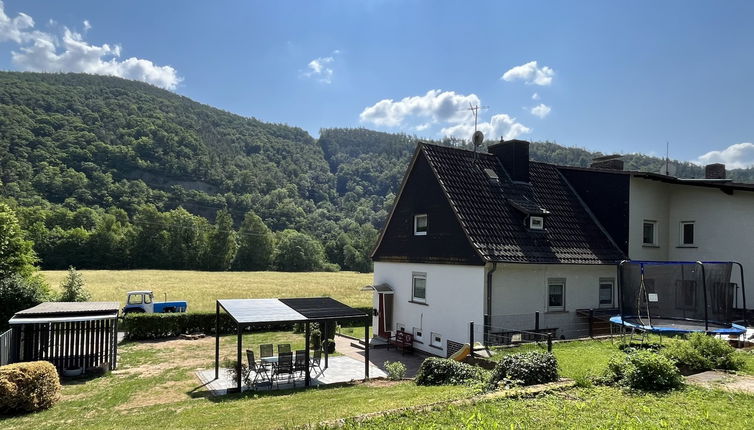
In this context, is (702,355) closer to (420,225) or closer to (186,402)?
(420,225)

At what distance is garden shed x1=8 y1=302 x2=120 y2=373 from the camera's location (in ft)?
53.1

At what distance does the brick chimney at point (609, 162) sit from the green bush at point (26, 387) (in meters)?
24.1

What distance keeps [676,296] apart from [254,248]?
305 ft

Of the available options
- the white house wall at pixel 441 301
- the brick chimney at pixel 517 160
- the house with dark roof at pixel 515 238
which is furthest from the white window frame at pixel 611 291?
the white house wall at pixel 441 301

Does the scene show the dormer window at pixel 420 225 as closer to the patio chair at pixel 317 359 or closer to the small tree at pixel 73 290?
the patio chair at pixel 317 359

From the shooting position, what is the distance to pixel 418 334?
63.8ft

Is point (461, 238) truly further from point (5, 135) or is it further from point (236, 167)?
point (236, 167)

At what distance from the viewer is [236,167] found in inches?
5782

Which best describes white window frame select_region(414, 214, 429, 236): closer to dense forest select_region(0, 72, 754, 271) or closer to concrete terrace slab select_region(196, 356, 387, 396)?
concrete terrace slab select_region(196, 356, 387, 396)

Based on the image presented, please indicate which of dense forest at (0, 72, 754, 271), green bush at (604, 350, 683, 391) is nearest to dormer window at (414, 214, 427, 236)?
green bush at (604, 350, 683, 391)

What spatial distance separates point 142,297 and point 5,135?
10034cm

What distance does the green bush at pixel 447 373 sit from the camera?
36.0ft

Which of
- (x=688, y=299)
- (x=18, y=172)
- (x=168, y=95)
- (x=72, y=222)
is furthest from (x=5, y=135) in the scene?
(x=688, y=299)

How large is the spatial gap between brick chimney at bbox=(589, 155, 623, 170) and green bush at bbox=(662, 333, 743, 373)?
1535 cm
